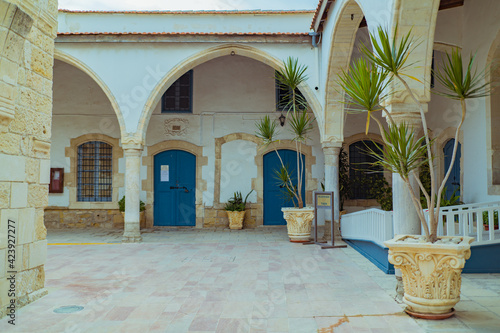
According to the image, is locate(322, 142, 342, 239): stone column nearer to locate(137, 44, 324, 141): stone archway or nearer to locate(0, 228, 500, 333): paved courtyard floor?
locate(137, 44, 324, 141): stone archway

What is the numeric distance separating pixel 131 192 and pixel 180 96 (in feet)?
11.5

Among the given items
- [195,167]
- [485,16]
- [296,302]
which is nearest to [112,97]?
[195,167]

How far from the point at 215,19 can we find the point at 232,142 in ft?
9.65

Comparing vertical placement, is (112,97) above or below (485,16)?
below

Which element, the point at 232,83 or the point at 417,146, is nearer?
the point at 417,146

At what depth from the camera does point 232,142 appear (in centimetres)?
1051

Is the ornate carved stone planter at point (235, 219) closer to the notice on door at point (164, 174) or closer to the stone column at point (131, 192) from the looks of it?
the notice on door at point (164, 174)

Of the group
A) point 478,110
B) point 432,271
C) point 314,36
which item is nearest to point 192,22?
point 314,36

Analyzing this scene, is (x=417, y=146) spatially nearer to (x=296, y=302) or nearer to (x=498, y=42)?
(x=296, y=302)

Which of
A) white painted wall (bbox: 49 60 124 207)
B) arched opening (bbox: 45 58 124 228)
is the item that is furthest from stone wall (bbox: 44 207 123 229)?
white painted wall (bbox: 49 60 124 207)

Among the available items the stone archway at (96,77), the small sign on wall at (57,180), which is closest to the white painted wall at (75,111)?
the small sign on wall at (57,180)

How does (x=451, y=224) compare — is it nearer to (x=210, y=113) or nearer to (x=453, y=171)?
(x=453, y=171)

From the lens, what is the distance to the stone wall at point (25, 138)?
3332mm

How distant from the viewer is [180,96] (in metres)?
10.7
